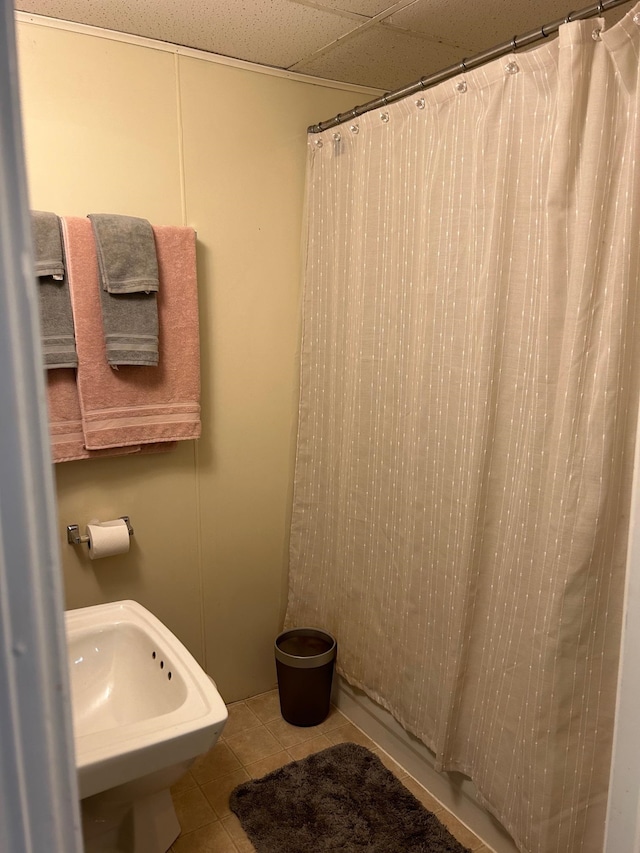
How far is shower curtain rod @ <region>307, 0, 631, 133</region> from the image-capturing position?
4.22ft

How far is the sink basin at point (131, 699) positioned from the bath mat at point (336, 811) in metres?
0.55

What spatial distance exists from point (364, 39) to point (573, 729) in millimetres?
1874

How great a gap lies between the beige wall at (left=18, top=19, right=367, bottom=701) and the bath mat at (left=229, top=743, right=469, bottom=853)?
1.60 feet

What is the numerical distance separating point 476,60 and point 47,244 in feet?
3.91

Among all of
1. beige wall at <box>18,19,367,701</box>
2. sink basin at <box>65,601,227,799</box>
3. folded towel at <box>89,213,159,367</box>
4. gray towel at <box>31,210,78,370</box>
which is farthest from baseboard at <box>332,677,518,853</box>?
gray towel at <box>31,210,78,370</box>

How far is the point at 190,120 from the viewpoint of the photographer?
6.44 ft

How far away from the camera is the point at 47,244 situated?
172 cm

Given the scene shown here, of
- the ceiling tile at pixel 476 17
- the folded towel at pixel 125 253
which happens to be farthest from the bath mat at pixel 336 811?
the ceiling tile at pixel 476 17

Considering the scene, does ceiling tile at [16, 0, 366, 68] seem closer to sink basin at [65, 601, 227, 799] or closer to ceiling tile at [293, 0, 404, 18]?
ceiling tile at [293, 0, 404, 18]

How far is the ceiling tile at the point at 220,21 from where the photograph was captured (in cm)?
163

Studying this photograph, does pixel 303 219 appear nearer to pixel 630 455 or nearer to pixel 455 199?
pixel 455 199

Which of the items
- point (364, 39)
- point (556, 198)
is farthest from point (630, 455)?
point (364, 39)

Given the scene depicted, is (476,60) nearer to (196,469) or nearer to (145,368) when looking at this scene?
(145,368)

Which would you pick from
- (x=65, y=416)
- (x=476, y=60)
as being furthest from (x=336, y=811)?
(x=476, y=60)
